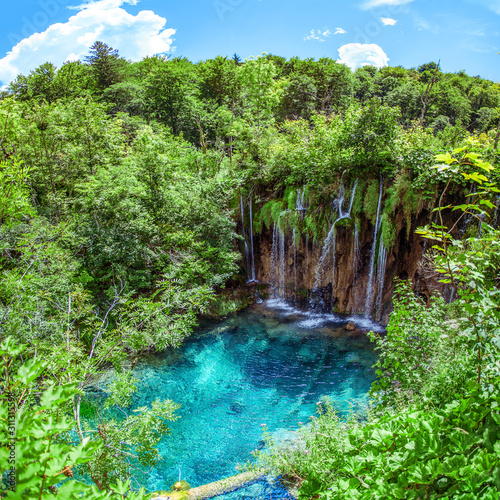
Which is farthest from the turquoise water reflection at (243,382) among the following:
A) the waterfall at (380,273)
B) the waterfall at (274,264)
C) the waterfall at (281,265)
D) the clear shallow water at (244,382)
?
the waterfall at (274,264)

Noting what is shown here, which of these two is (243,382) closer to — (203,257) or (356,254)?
(203,257)

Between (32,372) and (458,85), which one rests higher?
(458,85)

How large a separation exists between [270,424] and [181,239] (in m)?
7.75

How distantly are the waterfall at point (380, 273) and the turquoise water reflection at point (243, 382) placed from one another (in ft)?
4.86

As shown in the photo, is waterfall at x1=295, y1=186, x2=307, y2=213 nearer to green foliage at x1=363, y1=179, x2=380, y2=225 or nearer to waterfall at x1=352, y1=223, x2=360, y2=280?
waterfall at x1=352, y1=223, x2=360, y2=280

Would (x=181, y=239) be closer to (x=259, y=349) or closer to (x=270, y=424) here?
(x=259, y=349)

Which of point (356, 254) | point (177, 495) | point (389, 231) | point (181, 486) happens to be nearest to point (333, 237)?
point (356, 254)

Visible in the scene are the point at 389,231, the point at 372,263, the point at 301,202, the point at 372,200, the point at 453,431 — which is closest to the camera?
the point at 453,431

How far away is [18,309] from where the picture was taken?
21.6 feet

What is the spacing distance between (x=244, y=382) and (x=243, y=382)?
0.03 meters

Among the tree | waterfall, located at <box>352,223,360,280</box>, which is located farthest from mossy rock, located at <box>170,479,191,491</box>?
the tree

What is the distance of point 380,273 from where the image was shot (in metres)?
12.8

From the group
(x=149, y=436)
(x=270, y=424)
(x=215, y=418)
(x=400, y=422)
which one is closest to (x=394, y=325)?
(x=400, y=422)

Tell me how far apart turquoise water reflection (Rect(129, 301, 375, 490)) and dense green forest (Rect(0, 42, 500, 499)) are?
0.97 metres
